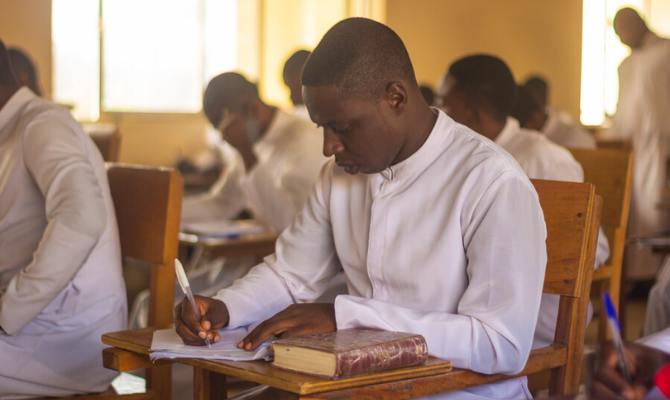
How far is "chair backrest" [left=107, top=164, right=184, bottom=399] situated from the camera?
6.17 feet

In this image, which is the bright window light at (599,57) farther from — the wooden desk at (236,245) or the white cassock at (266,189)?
the wooden desk at (236,245)

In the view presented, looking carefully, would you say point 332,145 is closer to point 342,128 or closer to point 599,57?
point 342,128

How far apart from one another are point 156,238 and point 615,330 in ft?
4.25

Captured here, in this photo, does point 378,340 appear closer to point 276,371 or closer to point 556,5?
point 276,371

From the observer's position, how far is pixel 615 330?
0.92 m

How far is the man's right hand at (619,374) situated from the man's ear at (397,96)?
2.07 ft

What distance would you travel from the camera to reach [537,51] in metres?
8.11

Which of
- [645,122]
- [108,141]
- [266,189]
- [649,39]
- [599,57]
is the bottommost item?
[266,189]

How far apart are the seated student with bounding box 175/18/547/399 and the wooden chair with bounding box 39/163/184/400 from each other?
1.10ft

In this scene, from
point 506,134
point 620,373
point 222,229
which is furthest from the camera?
point 222,229

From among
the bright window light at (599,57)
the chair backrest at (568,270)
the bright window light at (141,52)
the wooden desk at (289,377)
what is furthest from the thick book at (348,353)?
the bright window light at (599,57)

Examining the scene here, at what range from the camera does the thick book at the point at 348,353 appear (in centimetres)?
112

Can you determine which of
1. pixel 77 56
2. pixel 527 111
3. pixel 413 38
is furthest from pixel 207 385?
pixel 413 38

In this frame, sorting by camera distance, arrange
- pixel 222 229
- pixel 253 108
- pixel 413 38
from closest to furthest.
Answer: pixel 222 229
pixel 253 108
pixel 413 38
